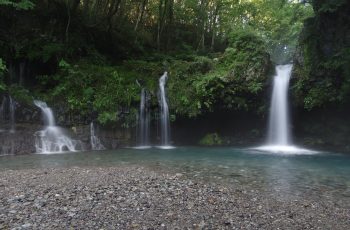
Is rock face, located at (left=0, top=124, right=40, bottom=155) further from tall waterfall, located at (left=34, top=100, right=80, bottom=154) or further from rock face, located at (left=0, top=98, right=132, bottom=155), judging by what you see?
tall waterfall, located at (left=34, top=100, right=80, bottom=154)

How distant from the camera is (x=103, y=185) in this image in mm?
7090

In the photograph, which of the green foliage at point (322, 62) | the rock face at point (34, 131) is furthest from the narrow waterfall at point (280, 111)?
the rock face at point (34, 131)

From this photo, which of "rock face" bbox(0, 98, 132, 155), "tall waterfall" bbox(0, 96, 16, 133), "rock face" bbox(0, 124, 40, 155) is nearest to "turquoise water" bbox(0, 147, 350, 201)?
"rock face" bbox(0, 124, 40, 155)

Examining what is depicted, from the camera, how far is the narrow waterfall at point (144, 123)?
1714cm

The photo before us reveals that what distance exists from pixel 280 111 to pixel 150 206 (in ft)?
44.0

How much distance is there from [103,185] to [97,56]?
43.3ft

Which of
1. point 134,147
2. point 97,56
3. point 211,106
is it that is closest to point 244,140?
point 211,106

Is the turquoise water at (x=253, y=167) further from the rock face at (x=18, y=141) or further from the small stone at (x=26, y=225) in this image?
the small stone at (x=26, y=225)

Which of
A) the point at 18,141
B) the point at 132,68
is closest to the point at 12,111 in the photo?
the point at 18,141

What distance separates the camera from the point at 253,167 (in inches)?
413

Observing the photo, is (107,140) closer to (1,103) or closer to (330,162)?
(1,103)

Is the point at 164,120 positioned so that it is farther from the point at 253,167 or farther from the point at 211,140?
the point at 253,167

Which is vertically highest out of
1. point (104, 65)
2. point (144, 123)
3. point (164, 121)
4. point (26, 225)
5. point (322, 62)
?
point (104, 65)

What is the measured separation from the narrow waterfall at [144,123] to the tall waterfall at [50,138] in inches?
121
